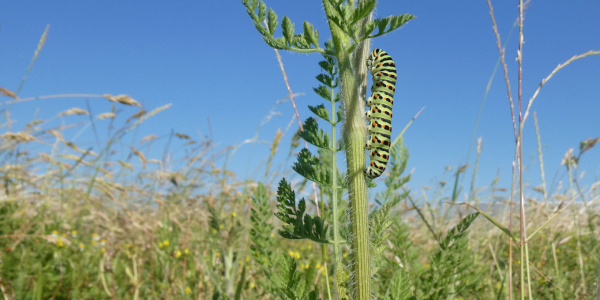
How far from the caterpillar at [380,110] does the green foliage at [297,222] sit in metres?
0.34

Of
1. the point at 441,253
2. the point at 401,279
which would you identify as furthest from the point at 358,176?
the point at 441,253

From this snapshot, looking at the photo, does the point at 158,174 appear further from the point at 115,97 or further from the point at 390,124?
the point at 390,124

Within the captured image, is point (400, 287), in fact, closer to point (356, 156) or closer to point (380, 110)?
point (356, 156)

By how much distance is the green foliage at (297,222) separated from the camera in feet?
5.37

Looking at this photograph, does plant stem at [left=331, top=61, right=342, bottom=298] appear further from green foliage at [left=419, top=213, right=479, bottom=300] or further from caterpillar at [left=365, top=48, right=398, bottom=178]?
green foliage at [left=419, top=213, right=479, bottom=300]

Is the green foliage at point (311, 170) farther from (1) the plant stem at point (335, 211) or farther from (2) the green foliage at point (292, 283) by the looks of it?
(2) the green foliage at point (292, 283)

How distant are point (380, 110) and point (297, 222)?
883 millimetres

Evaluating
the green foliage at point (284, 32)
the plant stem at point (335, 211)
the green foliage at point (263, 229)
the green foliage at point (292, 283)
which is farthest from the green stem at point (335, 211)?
the green foliage at point (263, 229)

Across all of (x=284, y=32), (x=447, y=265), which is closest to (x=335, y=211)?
(x=284, y=32)

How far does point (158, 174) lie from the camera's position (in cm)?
708

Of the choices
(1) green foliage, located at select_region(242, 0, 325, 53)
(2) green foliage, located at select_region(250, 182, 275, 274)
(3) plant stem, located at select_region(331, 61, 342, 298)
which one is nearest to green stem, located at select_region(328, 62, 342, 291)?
(3) plant stem, located at select_region(331, 61, 342, 298)

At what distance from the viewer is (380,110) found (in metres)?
2.22

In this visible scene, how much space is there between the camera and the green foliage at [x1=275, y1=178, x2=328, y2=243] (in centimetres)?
164

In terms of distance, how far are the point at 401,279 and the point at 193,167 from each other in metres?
6.91
